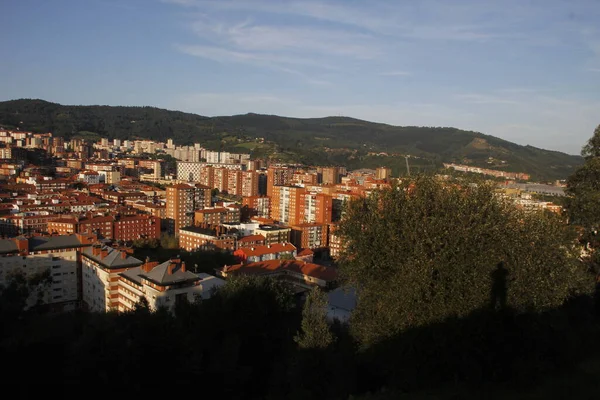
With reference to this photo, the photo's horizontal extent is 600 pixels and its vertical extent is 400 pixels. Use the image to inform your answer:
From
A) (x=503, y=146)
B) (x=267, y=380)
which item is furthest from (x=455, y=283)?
(x=503, y=146)

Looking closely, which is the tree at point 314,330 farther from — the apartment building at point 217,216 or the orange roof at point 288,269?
the apartment building at point 217,216

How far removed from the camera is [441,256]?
614 centimetres

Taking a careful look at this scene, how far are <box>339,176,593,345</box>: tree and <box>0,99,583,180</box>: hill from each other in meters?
50.5

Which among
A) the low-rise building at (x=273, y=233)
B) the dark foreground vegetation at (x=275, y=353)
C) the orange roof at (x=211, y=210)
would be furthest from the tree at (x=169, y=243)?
the dark foreground vegetation at (x=275, y=353)

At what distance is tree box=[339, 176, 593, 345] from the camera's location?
20.1 feet

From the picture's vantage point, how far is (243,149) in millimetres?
75500

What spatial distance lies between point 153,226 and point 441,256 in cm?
2202

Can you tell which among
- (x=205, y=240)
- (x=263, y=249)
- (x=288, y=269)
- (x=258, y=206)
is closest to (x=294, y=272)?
(x=288, y=269)

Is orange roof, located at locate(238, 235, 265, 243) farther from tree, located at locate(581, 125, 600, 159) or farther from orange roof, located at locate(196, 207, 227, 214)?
tree, located at locate(581, 125, 600, 159)

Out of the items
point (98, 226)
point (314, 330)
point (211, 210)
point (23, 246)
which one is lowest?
point (98, 226)

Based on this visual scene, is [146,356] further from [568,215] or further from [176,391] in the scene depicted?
[568,215]

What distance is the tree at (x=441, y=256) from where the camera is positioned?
20.1 ft

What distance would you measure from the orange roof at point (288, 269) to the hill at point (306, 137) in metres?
40.6

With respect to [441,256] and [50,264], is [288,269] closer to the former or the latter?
[50,264]
